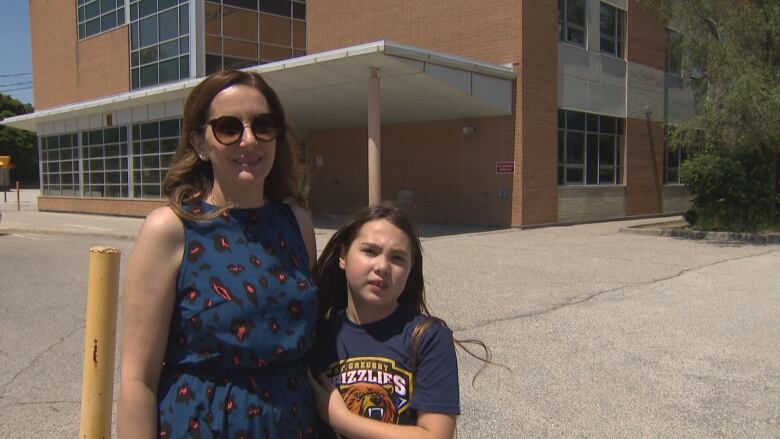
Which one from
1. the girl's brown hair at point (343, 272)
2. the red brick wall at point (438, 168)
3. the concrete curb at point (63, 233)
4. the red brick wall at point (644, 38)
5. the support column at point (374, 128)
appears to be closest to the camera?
the girl's brown hair at point (343, 272)

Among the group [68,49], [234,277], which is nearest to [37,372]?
[234,277]

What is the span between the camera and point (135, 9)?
83.7 feet

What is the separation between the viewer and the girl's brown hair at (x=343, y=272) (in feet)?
6.48

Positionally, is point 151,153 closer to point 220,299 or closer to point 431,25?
point 431,25

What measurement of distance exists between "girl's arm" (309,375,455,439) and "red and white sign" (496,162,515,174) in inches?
613

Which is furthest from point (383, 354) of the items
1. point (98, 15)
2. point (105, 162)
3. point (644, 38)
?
point (98, 15)

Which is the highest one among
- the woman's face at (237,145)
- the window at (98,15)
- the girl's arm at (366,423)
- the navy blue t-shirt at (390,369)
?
the window at (98,15)

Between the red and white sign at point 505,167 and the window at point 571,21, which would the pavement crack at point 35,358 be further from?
the window at point 571,21

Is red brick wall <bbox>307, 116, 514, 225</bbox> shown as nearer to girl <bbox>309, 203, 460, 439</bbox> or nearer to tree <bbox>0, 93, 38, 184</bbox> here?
girl <bbox>309, 203, 460, 439</bbox>

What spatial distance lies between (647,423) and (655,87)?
20.1m

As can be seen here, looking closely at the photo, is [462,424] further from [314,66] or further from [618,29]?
[618,29]

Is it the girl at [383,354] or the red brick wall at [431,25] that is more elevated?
the red brick wall at [431,25]

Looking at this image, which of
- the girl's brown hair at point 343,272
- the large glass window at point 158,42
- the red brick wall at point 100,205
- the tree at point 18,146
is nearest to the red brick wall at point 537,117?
the red brick wall at point 100,205

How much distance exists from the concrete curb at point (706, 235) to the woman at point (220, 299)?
1471cm
